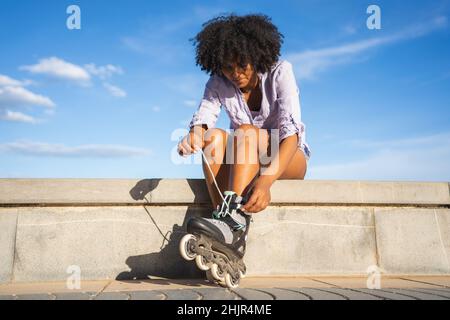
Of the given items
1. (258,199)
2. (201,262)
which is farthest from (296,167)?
(201,262)

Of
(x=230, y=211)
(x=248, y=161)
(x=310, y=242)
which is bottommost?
(x=310, y=242)

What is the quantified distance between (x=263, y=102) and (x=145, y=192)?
1068 millimetres

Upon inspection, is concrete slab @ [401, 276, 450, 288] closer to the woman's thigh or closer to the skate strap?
the woman's thigh

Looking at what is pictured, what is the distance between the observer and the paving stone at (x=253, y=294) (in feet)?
6.10

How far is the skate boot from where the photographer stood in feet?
7.00

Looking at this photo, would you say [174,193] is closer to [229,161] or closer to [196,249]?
[229,161]

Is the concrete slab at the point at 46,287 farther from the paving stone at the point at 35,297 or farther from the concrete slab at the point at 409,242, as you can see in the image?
the concrete slab at the point at 409,242

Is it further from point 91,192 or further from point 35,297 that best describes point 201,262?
point 91,192

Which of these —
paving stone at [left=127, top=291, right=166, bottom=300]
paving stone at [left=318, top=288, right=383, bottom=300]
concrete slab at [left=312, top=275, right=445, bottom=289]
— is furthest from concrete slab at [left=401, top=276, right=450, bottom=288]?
paving stone at [left=127, top=291, right=166, bottom=300]

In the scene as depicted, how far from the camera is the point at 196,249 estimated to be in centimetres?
212

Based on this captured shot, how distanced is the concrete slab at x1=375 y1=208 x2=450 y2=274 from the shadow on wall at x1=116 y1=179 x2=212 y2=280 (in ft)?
4.73

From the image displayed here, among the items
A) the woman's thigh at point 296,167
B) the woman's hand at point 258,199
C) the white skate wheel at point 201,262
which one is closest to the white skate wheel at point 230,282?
the white skate wheel at point 201,262

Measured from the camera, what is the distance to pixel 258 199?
7.27 ft
